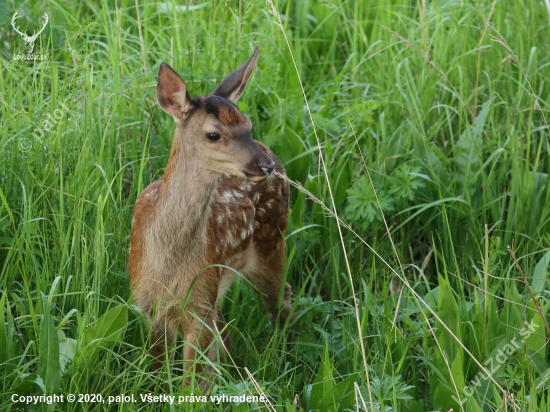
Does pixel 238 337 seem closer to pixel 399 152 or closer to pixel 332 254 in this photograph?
pixel 332 254

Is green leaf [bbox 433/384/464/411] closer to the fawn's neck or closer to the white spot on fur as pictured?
the fawn's neck

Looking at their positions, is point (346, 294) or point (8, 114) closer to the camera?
point (8, 114)

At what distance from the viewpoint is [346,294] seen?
3.84m

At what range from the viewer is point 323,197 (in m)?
3.89

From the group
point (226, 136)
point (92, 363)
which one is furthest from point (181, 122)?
point (92, 363)

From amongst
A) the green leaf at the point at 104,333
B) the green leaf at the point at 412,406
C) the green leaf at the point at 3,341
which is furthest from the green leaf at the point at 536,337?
the green leaf at the point at 3,341

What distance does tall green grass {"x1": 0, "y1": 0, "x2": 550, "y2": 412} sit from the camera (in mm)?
2755

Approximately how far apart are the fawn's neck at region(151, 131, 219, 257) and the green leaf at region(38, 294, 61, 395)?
771 mm

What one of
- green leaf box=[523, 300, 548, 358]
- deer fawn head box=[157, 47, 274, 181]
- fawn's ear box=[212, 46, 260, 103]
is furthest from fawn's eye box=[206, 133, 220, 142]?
green leaf box=[523, 300, 548, 358]

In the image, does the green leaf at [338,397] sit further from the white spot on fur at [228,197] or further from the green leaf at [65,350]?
the white spot on fur at [228,197]

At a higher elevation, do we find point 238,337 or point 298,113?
point 298,113

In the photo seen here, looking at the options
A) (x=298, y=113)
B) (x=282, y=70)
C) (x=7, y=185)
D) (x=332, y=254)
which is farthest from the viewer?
(x=282, y=70)

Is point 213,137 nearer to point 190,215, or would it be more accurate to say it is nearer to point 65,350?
point 190,215

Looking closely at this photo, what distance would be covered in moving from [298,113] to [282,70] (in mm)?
596
